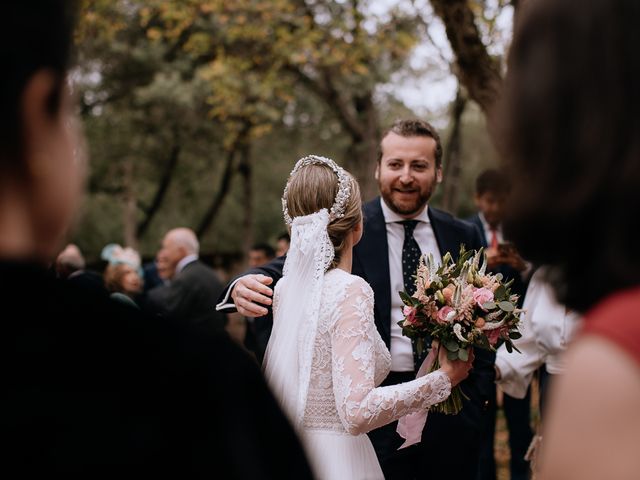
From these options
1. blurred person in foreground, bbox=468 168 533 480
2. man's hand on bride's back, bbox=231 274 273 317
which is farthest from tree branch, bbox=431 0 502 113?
man's hand on bride's back, bbox=231 274 273 317

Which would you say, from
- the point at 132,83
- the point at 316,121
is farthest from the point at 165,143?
the point at 316,121

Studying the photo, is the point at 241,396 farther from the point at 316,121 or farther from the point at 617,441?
the point at 316,121

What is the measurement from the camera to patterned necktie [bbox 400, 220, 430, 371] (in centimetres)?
482

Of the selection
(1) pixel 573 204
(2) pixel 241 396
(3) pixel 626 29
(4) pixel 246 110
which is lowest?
(2) pixel 241 396

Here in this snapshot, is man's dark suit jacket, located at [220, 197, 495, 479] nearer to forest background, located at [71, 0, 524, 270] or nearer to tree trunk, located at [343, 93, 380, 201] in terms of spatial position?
forest background, located at [71, 0, 524, 270]

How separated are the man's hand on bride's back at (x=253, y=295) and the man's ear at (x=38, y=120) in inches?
106

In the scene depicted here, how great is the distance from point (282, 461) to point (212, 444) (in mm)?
123

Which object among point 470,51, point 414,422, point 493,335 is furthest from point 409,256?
point 470,51

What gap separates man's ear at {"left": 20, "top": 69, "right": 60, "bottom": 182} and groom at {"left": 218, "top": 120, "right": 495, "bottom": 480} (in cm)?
285

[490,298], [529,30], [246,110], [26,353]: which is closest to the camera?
[26,353]

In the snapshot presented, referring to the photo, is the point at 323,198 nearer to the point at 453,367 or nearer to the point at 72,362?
Result: the point at 453,367

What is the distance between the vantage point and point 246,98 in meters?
17.7

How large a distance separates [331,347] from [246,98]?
577 inches

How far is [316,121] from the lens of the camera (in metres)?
23.1
